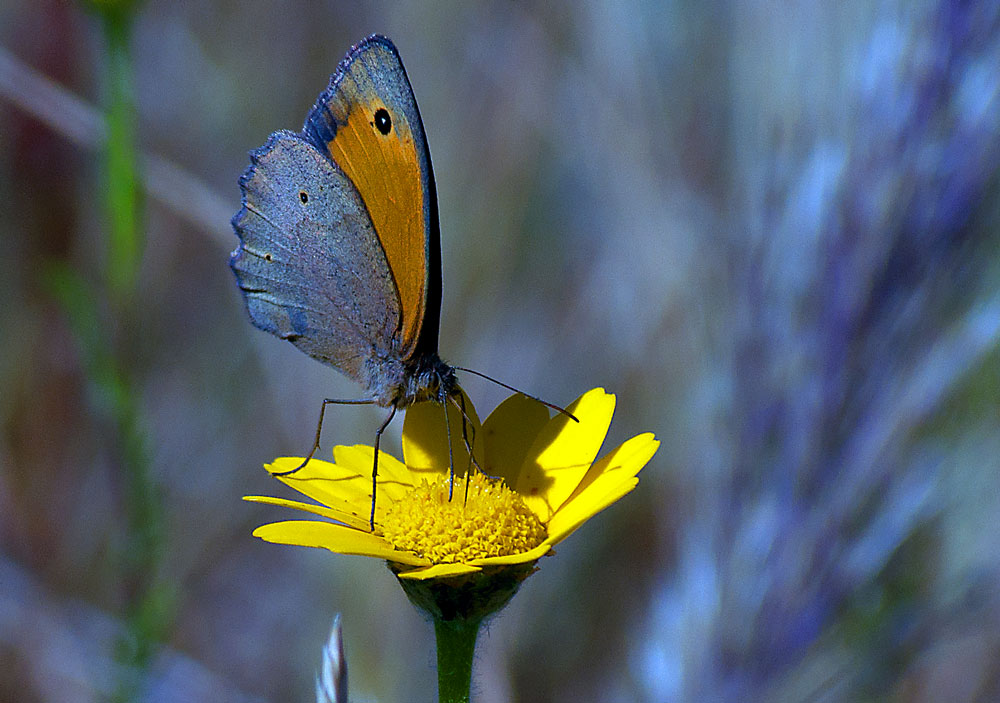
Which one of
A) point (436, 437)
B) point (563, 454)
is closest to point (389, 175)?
point (436, 437)

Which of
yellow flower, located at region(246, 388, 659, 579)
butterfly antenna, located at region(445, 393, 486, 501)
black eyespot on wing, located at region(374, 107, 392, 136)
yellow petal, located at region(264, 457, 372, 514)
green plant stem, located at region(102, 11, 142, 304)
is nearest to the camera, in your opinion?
yellow flower, located at region(246, 388, 659, 579)

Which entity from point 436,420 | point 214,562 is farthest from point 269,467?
point 214,562

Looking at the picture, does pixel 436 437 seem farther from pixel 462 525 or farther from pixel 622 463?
pixel 622 463

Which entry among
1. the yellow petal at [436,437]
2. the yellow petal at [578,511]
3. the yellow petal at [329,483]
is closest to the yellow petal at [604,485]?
the yellow petal at [578,511]

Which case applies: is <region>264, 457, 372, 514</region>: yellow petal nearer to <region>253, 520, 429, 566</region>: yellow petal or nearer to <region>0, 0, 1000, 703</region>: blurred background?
<region>253, 520, 429, 566</region>: yellow petal

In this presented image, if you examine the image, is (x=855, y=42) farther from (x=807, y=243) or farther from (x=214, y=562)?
(x=214, y=562)

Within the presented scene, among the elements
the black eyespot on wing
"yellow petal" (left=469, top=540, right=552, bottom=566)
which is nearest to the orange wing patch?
the black eyespot on wing

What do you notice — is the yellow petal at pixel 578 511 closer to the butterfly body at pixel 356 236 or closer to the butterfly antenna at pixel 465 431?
the butterfly antenna at pixel 465 431
